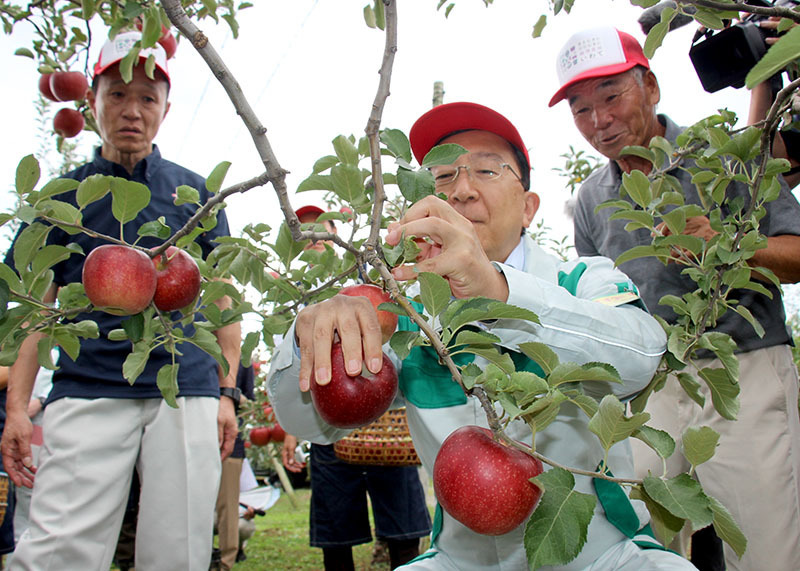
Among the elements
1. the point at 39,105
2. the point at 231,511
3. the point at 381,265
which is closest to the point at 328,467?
the point at 231,511

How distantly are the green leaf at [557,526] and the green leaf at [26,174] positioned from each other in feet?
3.09

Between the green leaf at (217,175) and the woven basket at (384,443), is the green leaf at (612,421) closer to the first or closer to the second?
the green leaf at (217,175)

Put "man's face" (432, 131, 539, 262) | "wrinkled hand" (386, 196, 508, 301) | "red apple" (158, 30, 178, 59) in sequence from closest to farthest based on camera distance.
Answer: "wrinkled hand" (386, 196, 508, 301)
"man's face" (432, 131, 539, 262)
"red apple" (158, 30, 178, 59)

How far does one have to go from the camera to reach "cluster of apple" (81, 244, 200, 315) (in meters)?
1.11

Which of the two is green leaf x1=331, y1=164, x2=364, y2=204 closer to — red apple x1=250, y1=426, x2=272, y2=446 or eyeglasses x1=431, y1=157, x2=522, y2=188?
eyeglasses x1=431, y1=157, x2=522, y2=188

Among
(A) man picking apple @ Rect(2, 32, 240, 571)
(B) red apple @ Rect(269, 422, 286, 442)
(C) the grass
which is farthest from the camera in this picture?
(B) red apple @ Rect(269, 422, 286, 442)

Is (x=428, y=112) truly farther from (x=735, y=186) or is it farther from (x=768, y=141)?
(x=735, y=186)

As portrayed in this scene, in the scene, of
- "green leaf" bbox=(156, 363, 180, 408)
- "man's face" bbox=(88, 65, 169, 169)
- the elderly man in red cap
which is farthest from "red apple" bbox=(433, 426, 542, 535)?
"man's face" bbox=(88, 65, 169, 169)

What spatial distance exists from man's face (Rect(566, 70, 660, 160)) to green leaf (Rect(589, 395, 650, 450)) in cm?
154

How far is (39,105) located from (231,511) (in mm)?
3582

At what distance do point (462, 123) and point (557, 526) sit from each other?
1.17 m

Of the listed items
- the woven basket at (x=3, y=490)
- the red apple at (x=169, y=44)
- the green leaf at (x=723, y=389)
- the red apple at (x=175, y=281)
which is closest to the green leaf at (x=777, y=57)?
the green leaf at (x=723, y=389)

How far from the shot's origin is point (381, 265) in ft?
2.60

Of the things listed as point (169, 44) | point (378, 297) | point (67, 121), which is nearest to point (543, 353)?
point (378, 297)
